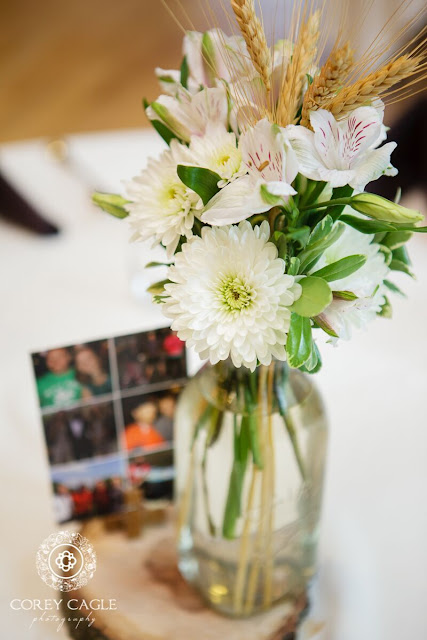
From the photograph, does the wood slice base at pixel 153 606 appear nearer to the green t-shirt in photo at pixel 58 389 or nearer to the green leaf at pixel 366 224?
the green t-shirt in photo at pixel 58 389

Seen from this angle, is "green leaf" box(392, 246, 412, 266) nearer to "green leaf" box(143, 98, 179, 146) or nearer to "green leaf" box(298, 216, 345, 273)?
"green leaf" box(298, 216, 345, 273)

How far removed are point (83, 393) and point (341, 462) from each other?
0.36 meters

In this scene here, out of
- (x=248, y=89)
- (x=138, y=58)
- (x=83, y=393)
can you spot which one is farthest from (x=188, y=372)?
(x=138, y=58)

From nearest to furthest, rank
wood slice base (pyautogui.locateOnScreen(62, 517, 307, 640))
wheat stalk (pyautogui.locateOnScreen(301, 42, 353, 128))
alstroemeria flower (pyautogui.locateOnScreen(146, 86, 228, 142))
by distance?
1. wheat stalk (pyautogui.locateOnScreen(301, 42, 353, 128))
2. alstroemeria flower (pyautogui.locateOnScreen(146, 86, 228, 142))
3. wood slice base (pyautogui.locateOnScreen(62, 517, 307, 640))

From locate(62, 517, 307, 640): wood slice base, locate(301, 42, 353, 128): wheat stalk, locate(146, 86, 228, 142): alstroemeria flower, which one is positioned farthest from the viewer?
locate(62, 517, 307, 640): wood slice base

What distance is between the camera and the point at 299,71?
1.42 feet

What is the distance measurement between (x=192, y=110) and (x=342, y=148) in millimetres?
136

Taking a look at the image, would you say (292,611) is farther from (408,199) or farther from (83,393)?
(408,199)

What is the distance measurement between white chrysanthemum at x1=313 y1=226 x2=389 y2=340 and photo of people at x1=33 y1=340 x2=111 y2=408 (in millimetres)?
276

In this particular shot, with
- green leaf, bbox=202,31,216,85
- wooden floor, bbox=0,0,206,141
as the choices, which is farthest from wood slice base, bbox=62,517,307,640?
wooden floor, bbox=0,0,206,141

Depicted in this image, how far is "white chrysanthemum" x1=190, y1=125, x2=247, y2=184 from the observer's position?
1.57 ft

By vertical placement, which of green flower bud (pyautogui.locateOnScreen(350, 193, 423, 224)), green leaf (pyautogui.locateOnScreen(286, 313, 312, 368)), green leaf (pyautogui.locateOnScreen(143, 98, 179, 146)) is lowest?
green leaf (pyautogui.locateOnScreen(286, 313, 312, 368))

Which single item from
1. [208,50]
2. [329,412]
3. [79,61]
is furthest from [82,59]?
[208,50]

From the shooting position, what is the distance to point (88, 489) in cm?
77
